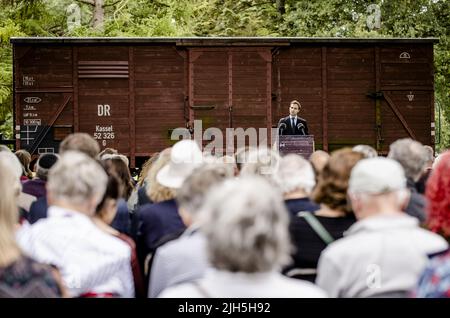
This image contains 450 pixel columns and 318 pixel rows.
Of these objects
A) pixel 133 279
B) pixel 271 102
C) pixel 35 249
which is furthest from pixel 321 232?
pixel 271 102

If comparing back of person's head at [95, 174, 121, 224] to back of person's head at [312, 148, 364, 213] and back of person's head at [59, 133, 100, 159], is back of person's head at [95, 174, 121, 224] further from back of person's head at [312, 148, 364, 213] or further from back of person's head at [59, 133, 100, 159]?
back of person's head at [312, 148, 364, 213]

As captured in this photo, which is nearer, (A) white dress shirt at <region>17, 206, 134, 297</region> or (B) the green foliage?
(A) white dress shirt at <region>17, 206, 134, 297</region>

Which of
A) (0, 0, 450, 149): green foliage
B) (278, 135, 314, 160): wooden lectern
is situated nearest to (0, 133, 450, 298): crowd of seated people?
(278, 135, 314, 160): wooden lectern

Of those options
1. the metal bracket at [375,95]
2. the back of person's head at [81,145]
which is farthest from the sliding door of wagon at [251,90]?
the back of person's head at [81,145]

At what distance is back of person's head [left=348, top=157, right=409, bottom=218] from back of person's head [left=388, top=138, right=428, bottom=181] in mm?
2164

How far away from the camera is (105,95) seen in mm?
17359

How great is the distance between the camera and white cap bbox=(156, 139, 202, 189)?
530 cm

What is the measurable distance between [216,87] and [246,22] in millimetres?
12946

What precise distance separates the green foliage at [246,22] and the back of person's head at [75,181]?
1742cm

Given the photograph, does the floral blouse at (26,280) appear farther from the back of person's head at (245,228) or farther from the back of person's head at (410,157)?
the back of person's head at (410,157)

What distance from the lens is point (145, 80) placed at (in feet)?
57.2

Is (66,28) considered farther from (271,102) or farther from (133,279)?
(133,279)

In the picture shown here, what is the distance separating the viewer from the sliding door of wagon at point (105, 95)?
56.4ft

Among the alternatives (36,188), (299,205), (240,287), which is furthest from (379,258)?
(36,188)
